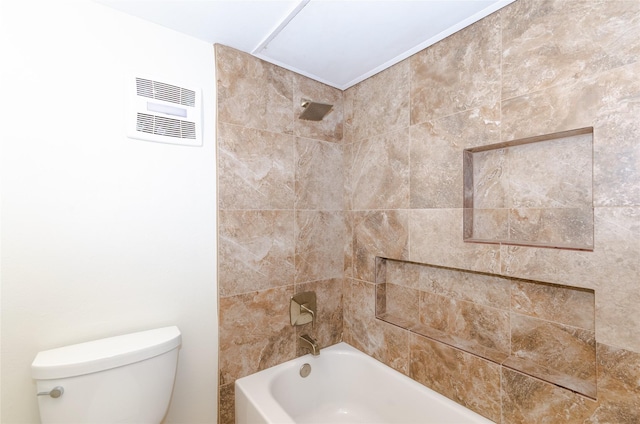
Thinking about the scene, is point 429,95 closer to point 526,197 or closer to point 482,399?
point 526,197

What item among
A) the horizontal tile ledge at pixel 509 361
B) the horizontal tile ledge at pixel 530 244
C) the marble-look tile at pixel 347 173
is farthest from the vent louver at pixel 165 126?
the horizontal tile ledge at pixel 509 361

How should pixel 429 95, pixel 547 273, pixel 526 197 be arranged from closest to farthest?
pixel 547 273 < pixel 526 197 < pixel 429 95

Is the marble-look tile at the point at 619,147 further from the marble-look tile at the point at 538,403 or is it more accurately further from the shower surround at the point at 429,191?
the marble-look tile at the point at 538,403

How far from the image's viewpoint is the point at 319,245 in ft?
6.25

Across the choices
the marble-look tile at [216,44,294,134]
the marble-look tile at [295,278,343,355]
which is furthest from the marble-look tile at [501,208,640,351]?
the marble-look tile at [216,44,294,134]

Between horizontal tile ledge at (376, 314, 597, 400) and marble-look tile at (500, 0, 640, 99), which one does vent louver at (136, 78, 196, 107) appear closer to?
marble-look tile at (500, 0, 640, 99)

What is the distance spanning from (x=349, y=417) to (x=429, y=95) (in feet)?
6.25

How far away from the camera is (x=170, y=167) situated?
1406 millimetres

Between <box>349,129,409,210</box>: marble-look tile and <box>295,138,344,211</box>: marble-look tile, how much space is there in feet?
0.36

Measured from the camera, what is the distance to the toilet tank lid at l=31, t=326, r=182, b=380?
1.04 m

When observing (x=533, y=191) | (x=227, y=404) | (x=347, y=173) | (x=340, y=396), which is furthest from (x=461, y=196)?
(x=227, y=404)

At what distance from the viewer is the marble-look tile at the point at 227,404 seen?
1.54 m

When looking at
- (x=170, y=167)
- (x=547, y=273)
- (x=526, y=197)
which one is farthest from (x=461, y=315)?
(x=170, y=167)

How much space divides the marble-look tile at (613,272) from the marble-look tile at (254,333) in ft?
4.42
